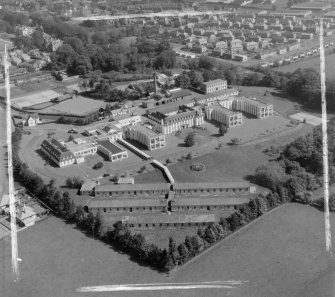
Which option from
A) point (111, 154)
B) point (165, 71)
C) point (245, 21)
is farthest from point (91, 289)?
point (245, 21)

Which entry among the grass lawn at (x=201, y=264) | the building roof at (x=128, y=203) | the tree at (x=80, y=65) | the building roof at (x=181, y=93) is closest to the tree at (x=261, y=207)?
the grass lawn at (x=201, y=264)

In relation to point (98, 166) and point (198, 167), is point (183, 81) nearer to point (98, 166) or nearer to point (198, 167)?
point (198, 167)

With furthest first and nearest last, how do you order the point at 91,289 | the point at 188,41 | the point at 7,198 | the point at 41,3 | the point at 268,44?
the point at 41,3 → the point at 188,41 → the point at 268,44 → the point at 7,198 → the point at 91,289

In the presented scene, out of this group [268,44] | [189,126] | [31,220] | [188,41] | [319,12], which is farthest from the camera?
[319,12]

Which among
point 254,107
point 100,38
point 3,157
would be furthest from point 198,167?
point 100,38

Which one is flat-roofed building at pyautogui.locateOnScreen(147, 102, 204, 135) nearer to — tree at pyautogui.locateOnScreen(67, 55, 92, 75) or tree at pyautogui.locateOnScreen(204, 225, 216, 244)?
tree at pyautogui.locateOnScreen(204, 225, 216, 244)

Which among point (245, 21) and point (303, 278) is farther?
point (245, 21)

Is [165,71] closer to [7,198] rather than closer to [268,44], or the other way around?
[268,44]
